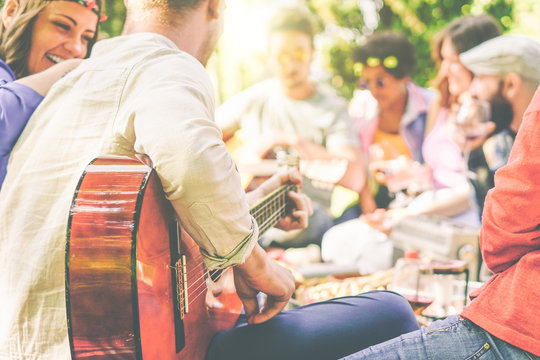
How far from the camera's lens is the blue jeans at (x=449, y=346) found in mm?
1137

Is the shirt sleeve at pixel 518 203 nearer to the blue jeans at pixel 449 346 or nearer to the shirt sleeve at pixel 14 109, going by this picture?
the blue jeans at pixel 449 346

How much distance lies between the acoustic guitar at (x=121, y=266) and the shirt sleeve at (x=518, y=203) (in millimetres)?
774

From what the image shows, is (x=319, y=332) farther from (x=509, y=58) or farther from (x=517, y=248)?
(x=509, y=58)

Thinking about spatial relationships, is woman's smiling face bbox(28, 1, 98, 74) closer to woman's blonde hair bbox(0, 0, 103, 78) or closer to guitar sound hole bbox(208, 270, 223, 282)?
woman's blonde hair bbox(0, 0, 103, 78)

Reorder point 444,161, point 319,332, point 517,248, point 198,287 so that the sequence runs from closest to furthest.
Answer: point 517,248, point 198,287, point 319,332, point 444,161

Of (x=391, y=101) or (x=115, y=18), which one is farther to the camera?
(x=115, y=18)

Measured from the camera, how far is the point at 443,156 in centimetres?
425

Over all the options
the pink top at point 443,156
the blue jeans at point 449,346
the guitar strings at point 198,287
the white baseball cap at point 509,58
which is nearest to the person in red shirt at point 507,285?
the blue jeans at point 449,346

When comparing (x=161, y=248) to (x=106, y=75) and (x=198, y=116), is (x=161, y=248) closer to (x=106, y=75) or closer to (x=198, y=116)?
(x=198, y=116)

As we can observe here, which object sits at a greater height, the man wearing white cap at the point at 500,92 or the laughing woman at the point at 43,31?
the laughing woman at the point at 43,31

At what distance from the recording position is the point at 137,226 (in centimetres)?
103

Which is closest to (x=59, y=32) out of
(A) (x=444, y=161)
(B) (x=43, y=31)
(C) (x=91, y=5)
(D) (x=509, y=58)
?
(B) (x=43, y=31)

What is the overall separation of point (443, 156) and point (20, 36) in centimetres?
343

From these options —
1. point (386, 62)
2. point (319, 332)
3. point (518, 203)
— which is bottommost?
point (386, 62)
